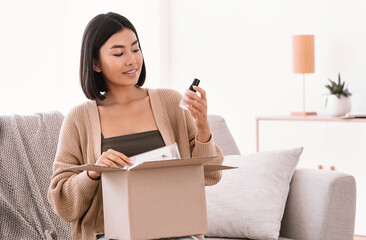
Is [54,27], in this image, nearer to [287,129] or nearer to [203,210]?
[287,129]

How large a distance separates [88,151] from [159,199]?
17.3 inches

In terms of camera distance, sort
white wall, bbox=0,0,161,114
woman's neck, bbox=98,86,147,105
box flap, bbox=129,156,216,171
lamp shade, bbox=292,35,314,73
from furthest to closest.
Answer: lamp shade, bbox=292,35,314,73 < white wall, bbox=0,0,161,114 < woman's neck, bbox=98,86,147,105 < box flap, bbox=129,156,216,171

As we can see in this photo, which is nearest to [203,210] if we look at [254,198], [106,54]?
[106,54]

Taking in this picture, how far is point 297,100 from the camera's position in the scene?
433 centimetres

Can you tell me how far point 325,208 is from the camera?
86.3 inches

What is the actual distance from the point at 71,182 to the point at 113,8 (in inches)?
118

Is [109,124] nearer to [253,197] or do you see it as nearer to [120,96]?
[120,96]

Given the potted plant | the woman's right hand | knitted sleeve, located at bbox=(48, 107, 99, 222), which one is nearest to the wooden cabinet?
the potted plant

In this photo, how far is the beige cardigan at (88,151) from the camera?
68.2 inches

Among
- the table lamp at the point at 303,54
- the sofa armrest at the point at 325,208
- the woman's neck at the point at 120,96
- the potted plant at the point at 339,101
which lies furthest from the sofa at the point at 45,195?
the table lamp at the point at 303,54

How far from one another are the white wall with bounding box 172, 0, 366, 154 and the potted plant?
0.19m

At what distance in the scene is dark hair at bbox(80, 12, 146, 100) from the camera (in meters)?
1.79

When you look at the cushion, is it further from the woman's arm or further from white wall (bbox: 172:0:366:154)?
white wall (bbox: 172:0:366:154)

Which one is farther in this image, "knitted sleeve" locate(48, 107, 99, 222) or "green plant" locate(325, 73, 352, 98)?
"green plant" locate(325, 73, 352, 98)
